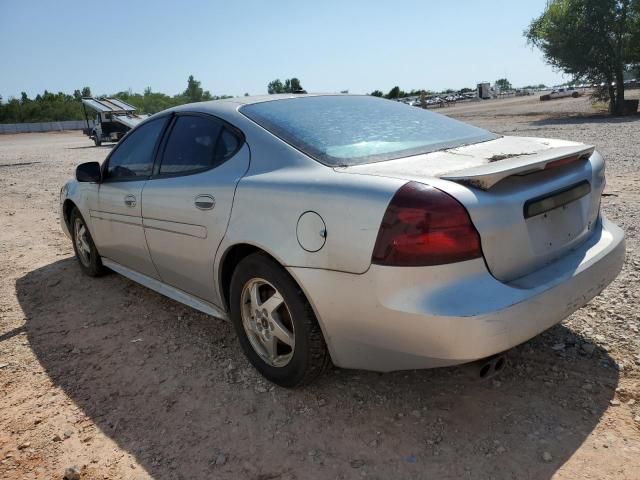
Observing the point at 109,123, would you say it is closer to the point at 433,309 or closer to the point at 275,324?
the point at 275,324

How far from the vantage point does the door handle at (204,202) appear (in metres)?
2.88

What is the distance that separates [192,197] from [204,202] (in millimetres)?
137

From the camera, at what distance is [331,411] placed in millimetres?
2564

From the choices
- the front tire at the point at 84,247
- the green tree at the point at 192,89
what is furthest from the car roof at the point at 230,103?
the green tree at the point at 192,89

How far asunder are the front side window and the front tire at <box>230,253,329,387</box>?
52.9 inches

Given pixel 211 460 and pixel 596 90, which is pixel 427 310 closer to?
pixel 211 460

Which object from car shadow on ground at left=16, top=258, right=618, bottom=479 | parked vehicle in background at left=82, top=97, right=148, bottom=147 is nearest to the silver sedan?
car shadow on ground at left=16, top=258, right=618, bottom=479

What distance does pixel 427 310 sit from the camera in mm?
2023

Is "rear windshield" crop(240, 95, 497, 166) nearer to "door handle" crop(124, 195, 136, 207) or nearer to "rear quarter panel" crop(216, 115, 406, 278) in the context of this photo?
"rear quarter panel" crop(216, 115, 406, 278)

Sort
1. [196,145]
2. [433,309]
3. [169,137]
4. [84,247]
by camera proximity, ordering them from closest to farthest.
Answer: [433,309] → [196,145] → [169,137] → [84,247]

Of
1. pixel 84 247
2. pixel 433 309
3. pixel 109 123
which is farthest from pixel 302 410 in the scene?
pixel 109 123

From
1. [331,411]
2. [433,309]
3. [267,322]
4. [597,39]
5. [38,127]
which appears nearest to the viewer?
[433,309]

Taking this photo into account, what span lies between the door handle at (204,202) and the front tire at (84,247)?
6.87 feet

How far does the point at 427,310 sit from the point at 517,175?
72 centimetres
